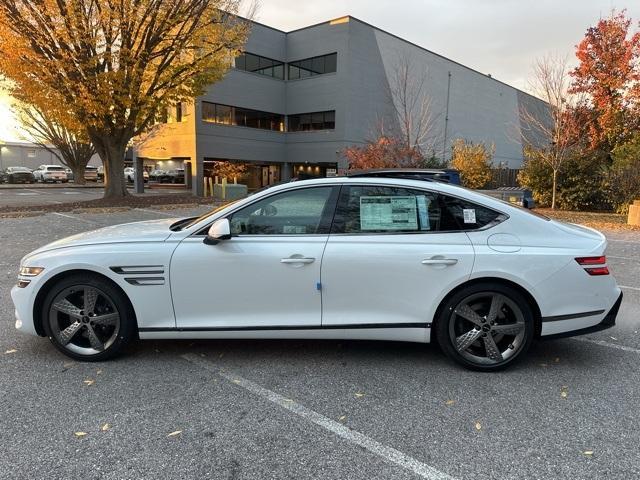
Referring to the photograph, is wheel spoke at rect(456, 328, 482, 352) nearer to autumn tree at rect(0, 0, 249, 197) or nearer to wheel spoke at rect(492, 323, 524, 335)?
wheel spoke at rect(492, 323, 524, 335)

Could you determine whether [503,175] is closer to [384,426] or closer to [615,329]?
[615,329]

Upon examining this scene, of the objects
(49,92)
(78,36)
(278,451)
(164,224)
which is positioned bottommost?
(278,451)

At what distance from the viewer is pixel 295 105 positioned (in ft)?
109

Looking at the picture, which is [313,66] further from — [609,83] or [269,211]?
[269,211]

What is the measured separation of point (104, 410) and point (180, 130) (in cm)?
2908

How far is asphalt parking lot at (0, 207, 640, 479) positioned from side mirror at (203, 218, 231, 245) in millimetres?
1030

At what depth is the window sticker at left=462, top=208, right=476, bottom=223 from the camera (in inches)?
146

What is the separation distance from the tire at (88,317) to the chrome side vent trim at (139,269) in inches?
6.3

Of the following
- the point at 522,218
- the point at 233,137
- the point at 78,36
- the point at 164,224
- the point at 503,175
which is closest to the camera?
the point at 522,218

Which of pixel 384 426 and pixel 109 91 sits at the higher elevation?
pixel 109 91

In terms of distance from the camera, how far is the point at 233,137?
30922 millimetres

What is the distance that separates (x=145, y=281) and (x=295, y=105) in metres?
31.3

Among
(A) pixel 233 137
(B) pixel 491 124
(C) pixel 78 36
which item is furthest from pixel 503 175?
(C) pixel 78 36

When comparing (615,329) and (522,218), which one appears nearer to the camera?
(522,218)
